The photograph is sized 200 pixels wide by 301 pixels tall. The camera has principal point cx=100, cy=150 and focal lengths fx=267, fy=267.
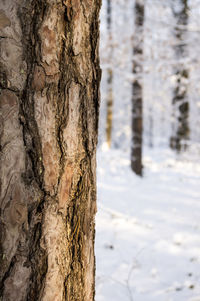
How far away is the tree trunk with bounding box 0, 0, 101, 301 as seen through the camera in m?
0.82

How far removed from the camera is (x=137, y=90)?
851 centimetres

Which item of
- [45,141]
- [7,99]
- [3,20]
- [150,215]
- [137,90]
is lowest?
[150,215]

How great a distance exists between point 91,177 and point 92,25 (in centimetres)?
A: 57

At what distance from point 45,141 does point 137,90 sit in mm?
7979

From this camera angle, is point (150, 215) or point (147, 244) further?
point (150, 215)

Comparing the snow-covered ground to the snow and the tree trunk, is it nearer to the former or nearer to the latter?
the snow

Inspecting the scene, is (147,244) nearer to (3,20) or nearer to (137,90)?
(3,20)

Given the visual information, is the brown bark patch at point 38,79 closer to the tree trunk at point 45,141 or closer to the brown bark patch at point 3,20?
the tree trunk at point 45,141

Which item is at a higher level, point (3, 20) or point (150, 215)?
point (3, 20)

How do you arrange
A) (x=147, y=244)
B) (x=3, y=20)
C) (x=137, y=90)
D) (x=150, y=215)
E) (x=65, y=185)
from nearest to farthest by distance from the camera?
(x=3, y=20)
(x=65, y=185)
(x=147, y=244)
(x=150, y=215)
(x=137, y=90)

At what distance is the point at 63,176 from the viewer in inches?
36.6

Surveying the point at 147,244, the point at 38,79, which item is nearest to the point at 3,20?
the point at 38,79

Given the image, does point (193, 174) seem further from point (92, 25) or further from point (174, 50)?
point (92, 25)

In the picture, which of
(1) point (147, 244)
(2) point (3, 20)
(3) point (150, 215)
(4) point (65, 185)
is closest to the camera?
(2) point (3, 20)
